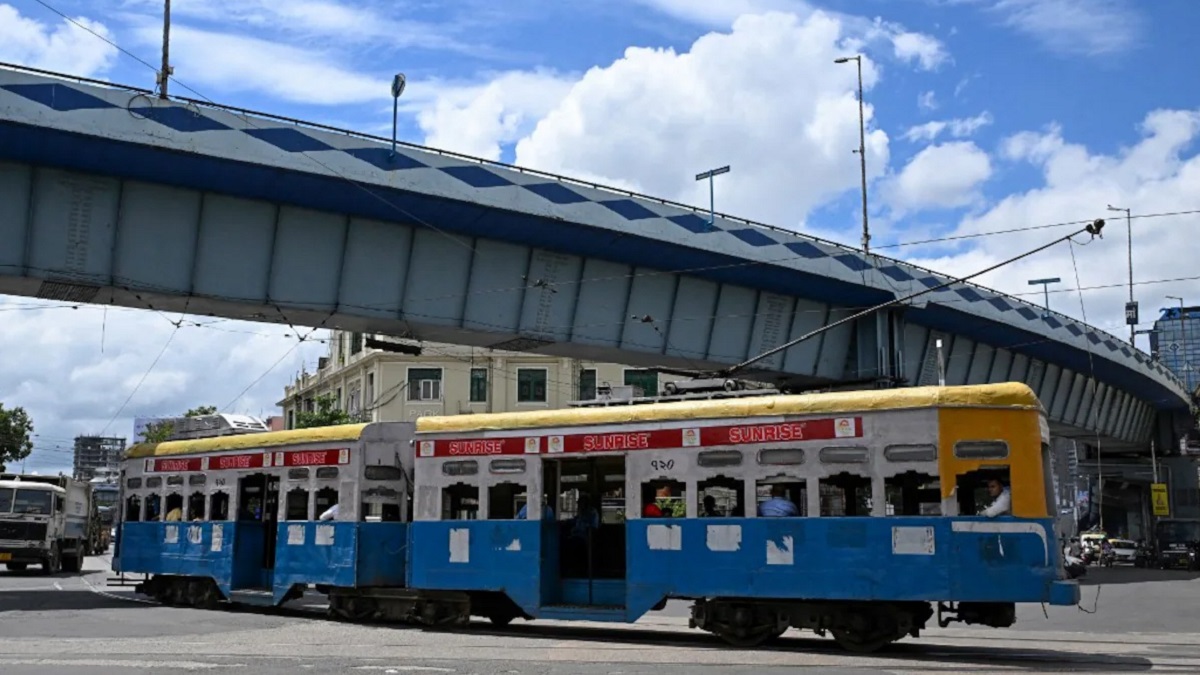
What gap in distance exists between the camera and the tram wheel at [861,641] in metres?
12.9

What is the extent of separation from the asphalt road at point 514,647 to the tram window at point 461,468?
2181 mm

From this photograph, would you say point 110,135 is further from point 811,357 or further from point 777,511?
point 811,357

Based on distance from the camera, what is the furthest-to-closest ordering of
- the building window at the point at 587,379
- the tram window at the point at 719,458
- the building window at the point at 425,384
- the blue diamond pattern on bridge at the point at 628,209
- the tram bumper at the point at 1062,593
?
1. the building window at the point at 587,379
2. the building window at the point at 425,384
3. the blue diamond pattern on bridge at the point at 628,209
4. the tram window at the point at 719,458
5. the tram bumper at the point at 1062,593

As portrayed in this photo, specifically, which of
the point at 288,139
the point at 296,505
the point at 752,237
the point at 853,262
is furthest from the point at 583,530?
the point at 853,262

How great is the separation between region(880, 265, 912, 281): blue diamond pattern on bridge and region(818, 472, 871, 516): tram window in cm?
1518

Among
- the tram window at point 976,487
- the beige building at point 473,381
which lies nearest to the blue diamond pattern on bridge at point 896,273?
the tram window at point 976,487

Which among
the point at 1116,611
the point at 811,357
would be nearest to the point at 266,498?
the point at 811,357

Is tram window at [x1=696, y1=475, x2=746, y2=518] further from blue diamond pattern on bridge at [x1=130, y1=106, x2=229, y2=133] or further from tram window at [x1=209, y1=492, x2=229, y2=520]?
blue diamond pattern on bridge at [x1=130, y1=106, x2=229, y2=133]

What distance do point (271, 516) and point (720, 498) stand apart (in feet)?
30.2

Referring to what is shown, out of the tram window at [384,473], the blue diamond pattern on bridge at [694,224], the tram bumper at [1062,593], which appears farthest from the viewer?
the blue diamond pattern on bridge at [694,224]

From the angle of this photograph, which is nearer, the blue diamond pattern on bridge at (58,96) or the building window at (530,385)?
the blue diamond pattern on bridge at (58,96)

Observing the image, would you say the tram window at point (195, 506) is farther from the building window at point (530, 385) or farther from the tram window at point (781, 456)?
the building window at point (530, 385)

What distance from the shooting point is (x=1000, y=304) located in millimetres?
30766

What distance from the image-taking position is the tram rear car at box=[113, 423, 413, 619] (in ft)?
56.3
